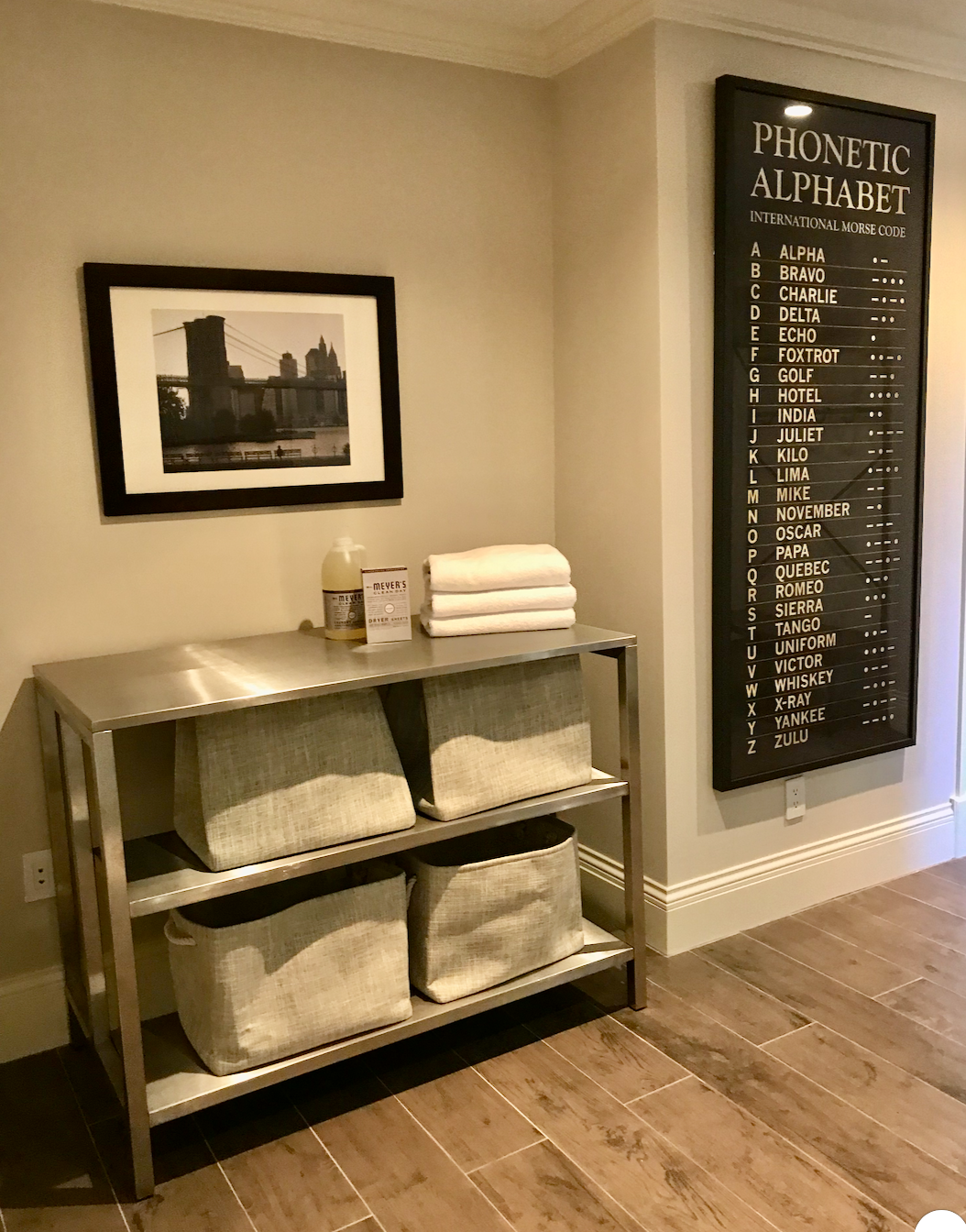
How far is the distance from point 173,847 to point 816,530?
5.49 ft

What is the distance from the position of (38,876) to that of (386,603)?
93 cm

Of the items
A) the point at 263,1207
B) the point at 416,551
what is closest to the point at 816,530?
the point at 416,551

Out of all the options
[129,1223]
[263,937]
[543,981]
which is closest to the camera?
[129,1223]

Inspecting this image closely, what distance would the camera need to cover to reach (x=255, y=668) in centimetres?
198

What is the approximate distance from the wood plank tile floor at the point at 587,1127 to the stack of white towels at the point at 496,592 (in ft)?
2.86

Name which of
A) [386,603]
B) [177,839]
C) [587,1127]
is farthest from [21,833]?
[587,1127]

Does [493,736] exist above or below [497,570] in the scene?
below

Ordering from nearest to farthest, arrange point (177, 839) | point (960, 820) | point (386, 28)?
point (177, 839) < point (386, 28) < point (960, 820)

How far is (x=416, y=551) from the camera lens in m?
2.56

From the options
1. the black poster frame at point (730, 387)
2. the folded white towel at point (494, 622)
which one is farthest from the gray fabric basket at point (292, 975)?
the black poster frame at point (730, 387)

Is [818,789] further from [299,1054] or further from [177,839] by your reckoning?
[177,839]

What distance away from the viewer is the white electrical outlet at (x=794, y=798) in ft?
8.91

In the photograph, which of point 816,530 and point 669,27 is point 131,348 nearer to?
point 669,27

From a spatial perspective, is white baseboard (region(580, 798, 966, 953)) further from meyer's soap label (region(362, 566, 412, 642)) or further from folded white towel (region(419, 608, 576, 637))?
meyer's soap label (region(362, 566, 412, 642))
